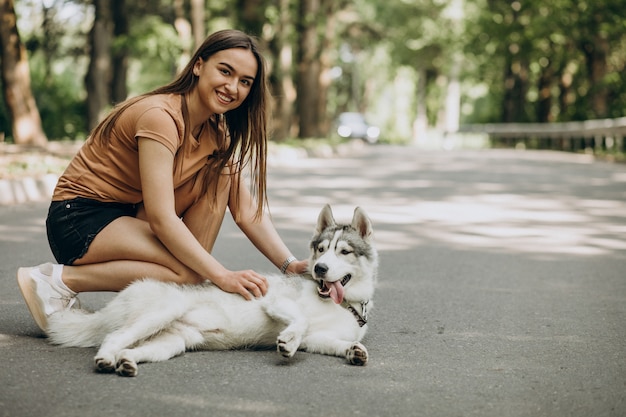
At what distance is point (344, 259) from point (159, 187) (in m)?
1.14

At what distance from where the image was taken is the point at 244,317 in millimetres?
4711

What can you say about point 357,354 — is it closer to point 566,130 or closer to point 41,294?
point 41,294

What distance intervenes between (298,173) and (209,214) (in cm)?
1325

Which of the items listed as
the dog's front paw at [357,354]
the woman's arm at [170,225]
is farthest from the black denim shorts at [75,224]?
the dog's front paw at [357,354]

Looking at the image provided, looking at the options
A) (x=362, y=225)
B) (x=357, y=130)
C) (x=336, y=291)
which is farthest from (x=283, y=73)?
(x=357, y=130)

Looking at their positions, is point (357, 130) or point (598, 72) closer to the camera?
point (598, 72)

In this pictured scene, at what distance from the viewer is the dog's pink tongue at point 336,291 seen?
4.85m

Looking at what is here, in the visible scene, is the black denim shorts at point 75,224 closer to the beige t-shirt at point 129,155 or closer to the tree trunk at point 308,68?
the beige t-shirt at point 129,155

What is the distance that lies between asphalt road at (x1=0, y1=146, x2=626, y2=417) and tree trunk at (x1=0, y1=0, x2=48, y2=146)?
7.25 meters

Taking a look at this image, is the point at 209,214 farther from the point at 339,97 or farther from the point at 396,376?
the point at 339,97

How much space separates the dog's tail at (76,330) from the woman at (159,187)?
0.13m

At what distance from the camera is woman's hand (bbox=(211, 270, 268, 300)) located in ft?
15.5

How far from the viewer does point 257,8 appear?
2903 cm

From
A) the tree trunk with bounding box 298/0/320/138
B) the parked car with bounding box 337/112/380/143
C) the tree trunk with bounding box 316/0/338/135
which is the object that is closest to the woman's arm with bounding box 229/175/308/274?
the tree trunk with bounding box 298/0/320/138
